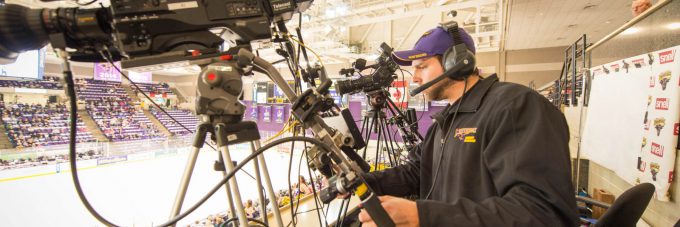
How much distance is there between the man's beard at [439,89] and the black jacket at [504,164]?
109 mm

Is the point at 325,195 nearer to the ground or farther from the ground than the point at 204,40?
nearer to the ground

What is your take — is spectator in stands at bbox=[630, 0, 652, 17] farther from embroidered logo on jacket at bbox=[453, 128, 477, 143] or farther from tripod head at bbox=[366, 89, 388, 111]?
embroidered logo on jacket at bbox=[453, 128, 477, 143]

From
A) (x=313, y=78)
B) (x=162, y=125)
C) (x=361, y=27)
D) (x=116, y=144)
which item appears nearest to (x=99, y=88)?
(x=162, y=125)

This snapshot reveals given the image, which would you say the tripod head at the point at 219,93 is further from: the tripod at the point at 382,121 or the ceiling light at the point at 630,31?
the ceiling light at the point at 630,31

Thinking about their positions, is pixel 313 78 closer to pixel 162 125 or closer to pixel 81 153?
pixel 81 153

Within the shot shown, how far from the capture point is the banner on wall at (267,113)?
11727mm

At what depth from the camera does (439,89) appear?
1267 mm

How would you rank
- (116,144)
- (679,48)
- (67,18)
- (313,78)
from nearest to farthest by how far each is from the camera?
1. (67,18)
2. (313,78)
3. (679,48)
4. (116,144)

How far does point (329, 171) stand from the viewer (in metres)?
0.91

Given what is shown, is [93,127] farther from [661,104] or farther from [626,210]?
[661,104]

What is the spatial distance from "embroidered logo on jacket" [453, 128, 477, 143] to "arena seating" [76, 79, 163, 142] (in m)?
18.4

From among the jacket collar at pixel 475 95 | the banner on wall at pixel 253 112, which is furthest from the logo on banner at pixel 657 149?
the banner on wall at pixel 253 112

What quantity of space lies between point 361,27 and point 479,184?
13.0 metres

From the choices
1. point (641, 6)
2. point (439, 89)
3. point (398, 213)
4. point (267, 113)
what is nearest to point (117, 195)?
point (267, 113)
